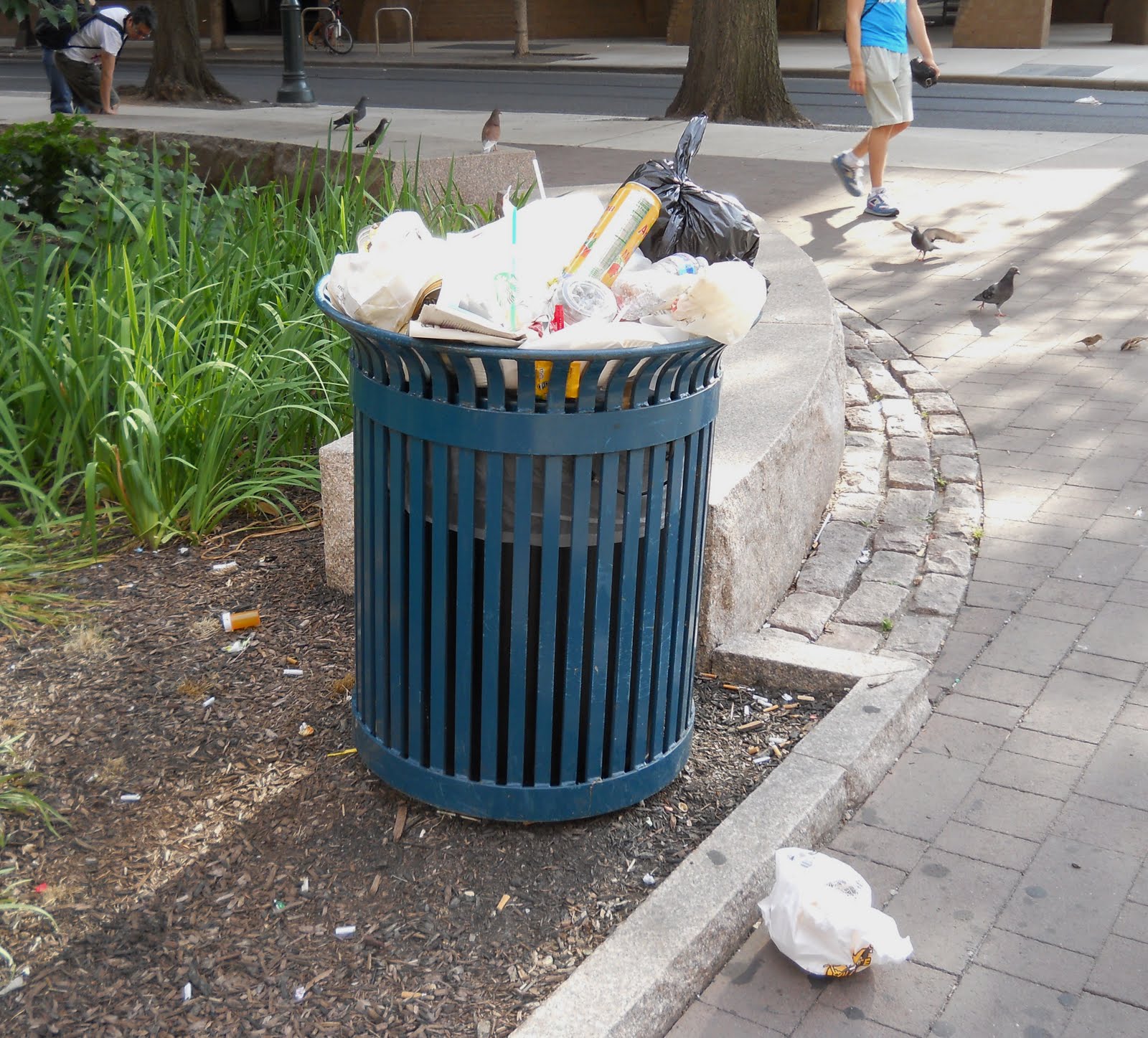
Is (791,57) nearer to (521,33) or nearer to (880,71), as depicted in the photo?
(521,33)

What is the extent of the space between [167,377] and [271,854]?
204cm

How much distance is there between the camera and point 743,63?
46.1 ft

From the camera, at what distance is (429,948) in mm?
2484

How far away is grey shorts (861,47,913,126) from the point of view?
27.6 ft

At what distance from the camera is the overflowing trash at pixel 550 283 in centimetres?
234

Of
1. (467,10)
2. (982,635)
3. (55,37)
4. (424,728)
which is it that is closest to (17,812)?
(424,728)

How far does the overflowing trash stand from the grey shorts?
634cm

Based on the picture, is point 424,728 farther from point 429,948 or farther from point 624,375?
point 624,375

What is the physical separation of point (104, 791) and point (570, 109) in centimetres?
1579

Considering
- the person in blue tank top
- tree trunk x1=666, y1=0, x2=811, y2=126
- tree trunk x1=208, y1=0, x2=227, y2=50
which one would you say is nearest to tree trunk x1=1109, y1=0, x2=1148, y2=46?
tree trunk x1=666, y1=0, x2=811, y2=126

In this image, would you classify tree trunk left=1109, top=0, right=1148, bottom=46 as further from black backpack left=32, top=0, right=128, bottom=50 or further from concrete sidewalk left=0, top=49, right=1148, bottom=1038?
black backpack left=32, top=0, right=128, bottom=50

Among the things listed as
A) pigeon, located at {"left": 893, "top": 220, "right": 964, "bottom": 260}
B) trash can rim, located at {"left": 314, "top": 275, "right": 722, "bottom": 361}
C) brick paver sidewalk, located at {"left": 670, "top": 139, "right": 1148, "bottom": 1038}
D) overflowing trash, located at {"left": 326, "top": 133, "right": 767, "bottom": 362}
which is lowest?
brick paver sidewalk, located at {"left": 670, "top": 139, "right": 1148, "bottom": 1038}

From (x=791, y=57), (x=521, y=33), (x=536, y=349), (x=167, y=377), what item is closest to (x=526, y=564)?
(x=536, y=349)

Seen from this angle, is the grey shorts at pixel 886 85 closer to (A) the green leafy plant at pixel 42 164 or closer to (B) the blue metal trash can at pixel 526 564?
(A) the green leafy plant at pixel 42 164
